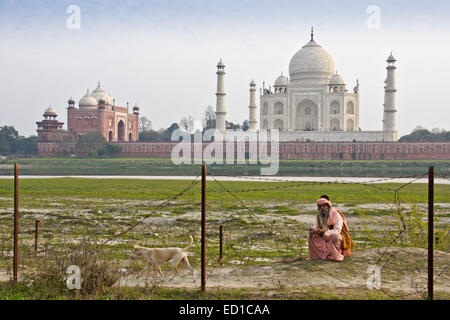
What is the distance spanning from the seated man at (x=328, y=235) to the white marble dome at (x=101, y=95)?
168 feet

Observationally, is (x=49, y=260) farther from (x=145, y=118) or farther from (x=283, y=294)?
(x=145, y=118)

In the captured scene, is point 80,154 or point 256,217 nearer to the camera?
point 256,217

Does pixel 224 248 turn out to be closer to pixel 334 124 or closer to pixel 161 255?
pixel 161 255

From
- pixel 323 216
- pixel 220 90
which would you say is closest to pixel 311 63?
pixel 220 90

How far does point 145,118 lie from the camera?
265 feet

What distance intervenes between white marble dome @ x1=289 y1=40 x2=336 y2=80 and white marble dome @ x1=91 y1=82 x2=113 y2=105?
18.9 meters

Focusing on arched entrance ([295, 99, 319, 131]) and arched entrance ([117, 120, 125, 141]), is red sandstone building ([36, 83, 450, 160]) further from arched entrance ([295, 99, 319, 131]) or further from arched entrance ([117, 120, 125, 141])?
arched entrance ([295, 99, 319, 131])

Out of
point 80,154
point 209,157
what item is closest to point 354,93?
point 209,157

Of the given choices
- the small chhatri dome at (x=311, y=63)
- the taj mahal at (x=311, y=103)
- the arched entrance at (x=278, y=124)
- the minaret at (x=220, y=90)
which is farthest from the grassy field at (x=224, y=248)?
the small chhatri dome at (x=311, y=63)

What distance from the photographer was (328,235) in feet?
17.4

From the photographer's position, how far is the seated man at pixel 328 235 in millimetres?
5344

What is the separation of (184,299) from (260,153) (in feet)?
129
